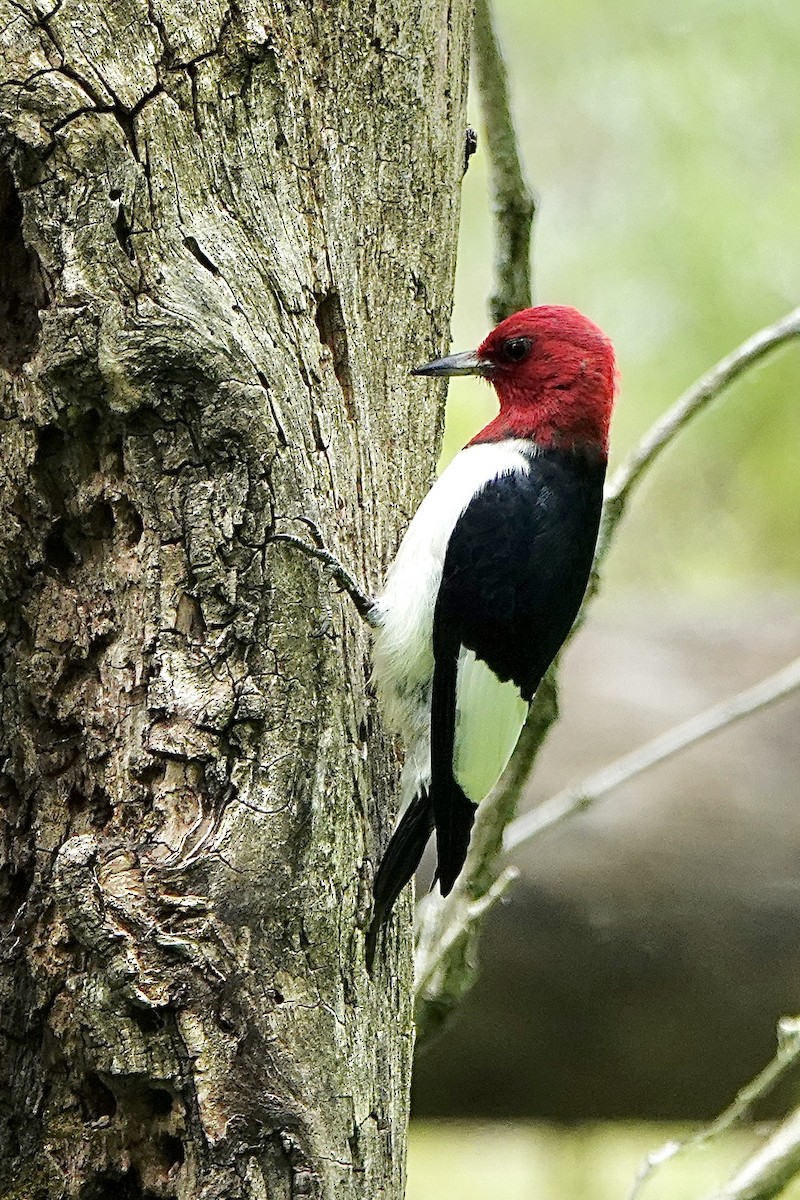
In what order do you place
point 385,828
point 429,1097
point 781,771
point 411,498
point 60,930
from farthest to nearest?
point 781,771, point 429,1097, point 411,498, point 385,828, point 60,930

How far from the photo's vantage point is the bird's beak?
249 centimetres

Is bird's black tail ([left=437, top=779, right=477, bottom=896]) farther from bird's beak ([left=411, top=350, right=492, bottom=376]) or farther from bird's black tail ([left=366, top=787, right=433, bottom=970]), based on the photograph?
bird's beak ([left=411, top=350, right=492, bottom=376])

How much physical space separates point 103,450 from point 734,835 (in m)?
2.35

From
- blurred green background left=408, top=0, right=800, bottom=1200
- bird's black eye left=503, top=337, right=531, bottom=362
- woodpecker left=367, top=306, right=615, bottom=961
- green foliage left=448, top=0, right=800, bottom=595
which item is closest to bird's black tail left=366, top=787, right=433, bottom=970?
woodpecker left=367, top=306, right=615, bottom=961

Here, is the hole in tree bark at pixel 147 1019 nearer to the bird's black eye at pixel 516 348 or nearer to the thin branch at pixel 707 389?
the thin branch at pixel 707 389

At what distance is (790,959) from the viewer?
3701 mm

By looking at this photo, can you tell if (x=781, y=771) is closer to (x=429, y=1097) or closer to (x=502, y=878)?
(x=429, y=1097)

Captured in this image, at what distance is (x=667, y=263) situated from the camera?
6.28 m

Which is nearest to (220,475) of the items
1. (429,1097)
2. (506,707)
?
(506,707)

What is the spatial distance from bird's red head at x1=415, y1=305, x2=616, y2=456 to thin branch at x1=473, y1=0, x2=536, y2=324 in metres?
0.45

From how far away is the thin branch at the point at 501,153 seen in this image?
236cm

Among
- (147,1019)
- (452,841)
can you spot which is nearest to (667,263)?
(452,841)

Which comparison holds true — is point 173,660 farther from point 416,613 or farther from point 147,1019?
point 416,613

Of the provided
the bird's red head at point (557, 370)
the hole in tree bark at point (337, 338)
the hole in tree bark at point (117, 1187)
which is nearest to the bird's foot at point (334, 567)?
the hole in tree bark at point (337, 338)
